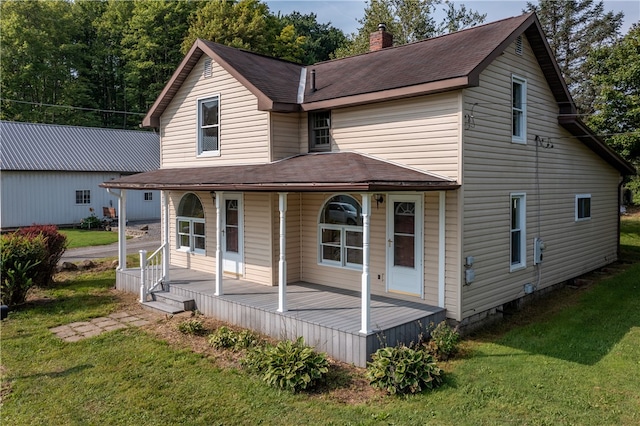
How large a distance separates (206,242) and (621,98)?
17606mm

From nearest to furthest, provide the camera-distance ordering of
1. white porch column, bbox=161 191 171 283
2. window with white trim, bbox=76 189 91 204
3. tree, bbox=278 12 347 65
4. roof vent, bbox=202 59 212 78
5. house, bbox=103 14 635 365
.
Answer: house, bbox=103 14 635 365 < white porch column, bbox=161 191 171 283 < roof vent, bbox=202 59 212 78 < window with white trim, bbox=76 189 91 204 < tree, bbox=278 12 347 65

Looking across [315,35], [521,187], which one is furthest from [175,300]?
[315,35]

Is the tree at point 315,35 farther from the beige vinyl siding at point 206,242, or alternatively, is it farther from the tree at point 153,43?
the beige vinyl siding at point 206,242

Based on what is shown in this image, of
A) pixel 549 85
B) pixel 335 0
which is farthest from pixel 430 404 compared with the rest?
pixel 335 0

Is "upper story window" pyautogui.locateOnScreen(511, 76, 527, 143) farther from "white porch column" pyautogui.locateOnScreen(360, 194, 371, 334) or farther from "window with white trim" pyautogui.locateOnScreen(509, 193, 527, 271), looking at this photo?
"white porch column" pyautogui.locateOnScreen(360, 194, 371, 334)

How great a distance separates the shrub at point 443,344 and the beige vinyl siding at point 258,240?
426 cm

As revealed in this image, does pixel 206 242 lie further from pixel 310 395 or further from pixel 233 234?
pixel 310 395

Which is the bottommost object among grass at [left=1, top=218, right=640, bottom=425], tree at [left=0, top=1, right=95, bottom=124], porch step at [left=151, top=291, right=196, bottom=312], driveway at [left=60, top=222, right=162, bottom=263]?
grass at [left=1, top=218, right=640, bottom=425]

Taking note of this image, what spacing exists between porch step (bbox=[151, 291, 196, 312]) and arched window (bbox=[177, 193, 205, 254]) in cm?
202

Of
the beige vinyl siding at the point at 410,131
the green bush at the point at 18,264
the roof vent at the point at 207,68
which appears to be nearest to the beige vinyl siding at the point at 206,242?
the roof vent at the point at 207,68

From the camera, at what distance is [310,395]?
20.5ft

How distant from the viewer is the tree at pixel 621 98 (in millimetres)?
18703

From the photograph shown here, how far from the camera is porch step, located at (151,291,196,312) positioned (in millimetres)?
10211

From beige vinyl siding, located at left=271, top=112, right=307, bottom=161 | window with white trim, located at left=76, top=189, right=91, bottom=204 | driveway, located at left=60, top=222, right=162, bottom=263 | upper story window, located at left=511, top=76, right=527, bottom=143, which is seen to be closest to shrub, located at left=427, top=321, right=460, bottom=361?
upper story window, located at left=511, top=76, right=527, bottom=143
